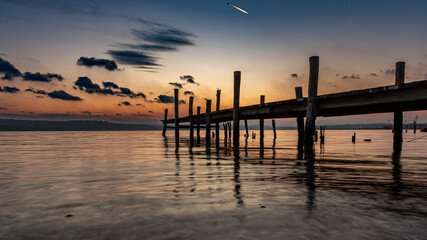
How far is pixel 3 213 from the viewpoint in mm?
4809

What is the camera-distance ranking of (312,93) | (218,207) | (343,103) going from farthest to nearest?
(312,93) → (343,103) → (218,207)

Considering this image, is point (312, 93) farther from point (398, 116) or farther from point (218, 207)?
point (218, 207)

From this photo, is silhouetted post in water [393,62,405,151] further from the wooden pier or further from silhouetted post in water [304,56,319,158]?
silhouetted post in water [304,56,319,158]

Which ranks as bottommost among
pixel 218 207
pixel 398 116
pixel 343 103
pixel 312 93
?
pixel 218 207

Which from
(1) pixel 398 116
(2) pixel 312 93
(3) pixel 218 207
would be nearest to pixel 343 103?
(2) pixel 312 93

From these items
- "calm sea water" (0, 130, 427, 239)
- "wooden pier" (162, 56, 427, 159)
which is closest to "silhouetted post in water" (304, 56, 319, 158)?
"wooden pier" (162, 56, 427, 159)

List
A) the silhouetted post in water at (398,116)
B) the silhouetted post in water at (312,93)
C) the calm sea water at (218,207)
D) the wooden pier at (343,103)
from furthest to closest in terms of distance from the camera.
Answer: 1. the silhouetted post in water at (398,116)
2. the silhouetted post in water at (312,93)
3. the wooden pier at (343,103)
4. the calm sea water at (218,207)

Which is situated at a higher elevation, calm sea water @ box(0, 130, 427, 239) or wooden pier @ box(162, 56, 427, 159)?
wooden pier @ box(162, 56, 427, 159)

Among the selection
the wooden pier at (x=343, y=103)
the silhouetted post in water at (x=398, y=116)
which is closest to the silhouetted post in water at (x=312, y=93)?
the wooden pier at (x=343, y=103)

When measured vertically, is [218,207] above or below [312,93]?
below

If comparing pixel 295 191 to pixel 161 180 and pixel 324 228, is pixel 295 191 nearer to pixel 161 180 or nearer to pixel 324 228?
pixel 324 228

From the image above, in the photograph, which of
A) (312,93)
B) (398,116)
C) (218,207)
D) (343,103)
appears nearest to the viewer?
(218,207)

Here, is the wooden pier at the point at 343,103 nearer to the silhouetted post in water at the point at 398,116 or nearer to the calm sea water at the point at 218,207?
the silhouetted post in water at the point at 398,116

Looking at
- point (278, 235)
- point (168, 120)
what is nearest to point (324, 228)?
point (278, 235)
